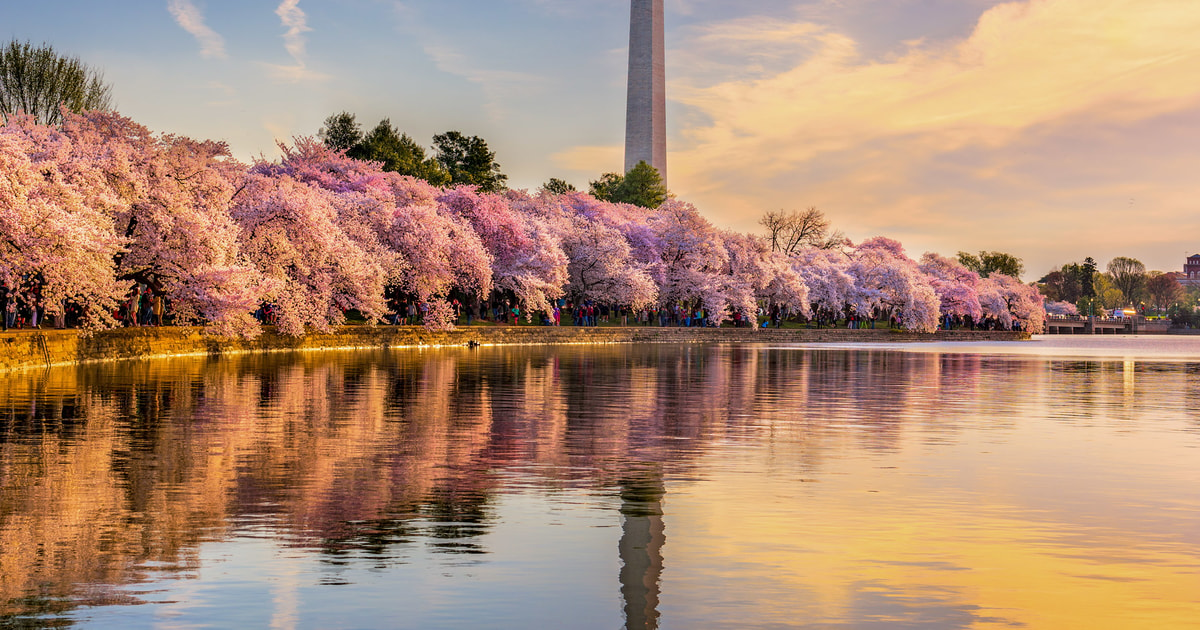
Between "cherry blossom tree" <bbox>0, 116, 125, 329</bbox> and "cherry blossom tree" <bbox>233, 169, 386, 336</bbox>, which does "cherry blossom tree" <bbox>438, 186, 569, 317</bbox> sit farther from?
"cherry blossom tree" <bbox>0, 116, 125, 329</bbox>

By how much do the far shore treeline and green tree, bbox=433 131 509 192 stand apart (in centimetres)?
1744

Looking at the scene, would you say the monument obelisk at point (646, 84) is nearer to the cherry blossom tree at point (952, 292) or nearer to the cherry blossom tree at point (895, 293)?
the cherry blossom tree at point (895, 293)

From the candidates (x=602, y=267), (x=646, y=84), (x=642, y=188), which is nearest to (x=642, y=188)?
(x=642, y=188)

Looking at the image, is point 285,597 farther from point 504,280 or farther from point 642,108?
point 642,108

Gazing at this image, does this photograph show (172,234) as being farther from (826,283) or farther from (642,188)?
(642,188)

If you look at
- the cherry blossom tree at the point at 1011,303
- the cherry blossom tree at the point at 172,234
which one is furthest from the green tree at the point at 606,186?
the cherry blossom tree at the point at 172,234

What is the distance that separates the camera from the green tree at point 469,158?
134250mm

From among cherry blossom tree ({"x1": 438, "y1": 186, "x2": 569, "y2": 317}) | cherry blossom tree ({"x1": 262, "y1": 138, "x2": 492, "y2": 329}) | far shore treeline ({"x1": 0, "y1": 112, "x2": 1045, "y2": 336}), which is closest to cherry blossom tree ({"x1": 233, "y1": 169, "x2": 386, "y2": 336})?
far shore treeline ({"x1": 0, "y1": 112, "x2": 1045, "y2": 336})

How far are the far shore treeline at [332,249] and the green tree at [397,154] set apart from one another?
9145 millimetres

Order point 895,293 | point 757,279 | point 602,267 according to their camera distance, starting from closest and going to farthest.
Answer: point 602,267 → point 757,279 → point 895,293

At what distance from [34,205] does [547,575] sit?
33.3 metres

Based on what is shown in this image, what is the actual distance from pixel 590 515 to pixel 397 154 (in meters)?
111

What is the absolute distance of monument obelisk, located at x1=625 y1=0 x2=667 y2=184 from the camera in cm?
12712

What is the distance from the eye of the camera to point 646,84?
128m
